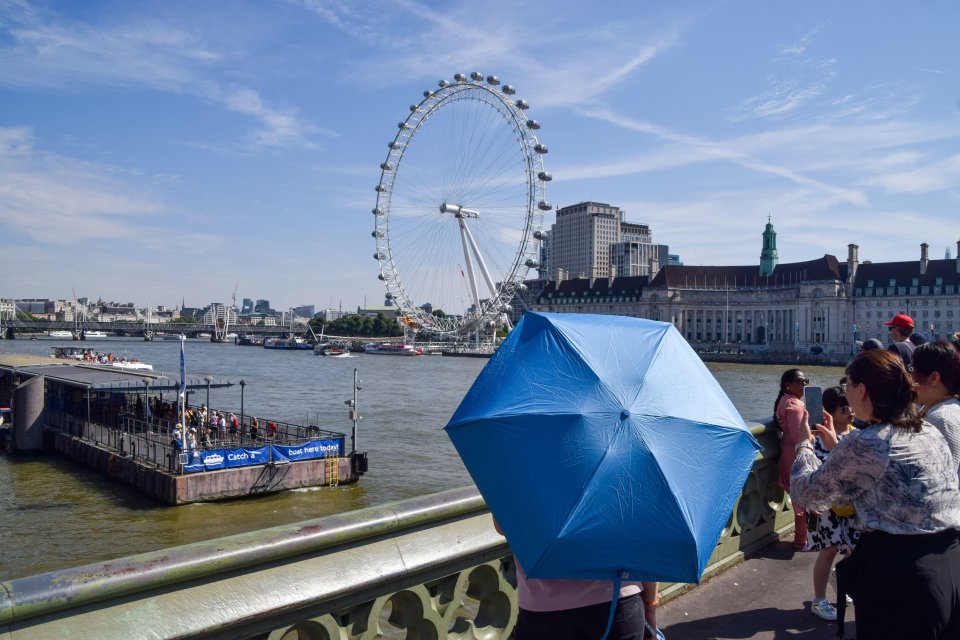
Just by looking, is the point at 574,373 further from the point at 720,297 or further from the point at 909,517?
the point at 720,297

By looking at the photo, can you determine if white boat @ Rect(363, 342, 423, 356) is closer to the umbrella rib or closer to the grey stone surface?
the grey stone surface

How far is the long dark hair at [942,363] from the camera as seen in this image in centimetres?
362

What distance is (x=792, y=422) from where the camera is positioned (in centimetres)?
572

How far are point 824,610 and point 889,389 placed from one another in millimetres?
2246

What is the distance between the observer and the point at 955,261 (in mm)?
114500

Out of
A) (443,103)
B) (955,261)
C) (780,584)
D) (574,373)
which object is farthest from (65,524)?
(955,261)

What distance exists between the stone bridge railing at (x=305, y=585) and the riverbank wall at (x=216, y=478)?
20587 mm

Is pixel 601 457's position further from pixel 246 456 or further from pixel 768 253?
pixel 768 253

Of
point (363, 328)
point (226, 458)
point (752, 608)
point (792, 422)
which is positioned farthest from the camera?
point (363, 328)

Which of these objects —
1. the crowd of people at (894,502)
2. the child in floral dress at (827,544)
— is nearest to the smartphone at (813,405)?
the child in floral dress at (827,544)

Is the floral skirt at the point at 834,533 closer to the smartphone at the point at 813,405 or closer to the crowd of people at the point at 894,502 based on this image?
the smartphone at the point at 813,405

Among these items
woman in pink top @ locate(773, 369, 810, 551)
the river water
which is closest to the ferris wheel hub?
the river water

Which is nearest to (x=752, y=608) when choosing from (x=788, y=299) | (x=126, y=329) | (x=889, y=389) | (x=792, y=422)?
(x=792, y=422)

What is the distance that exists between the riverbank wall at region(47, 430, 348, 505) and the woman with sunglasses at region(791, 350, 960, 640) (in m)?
22.0
